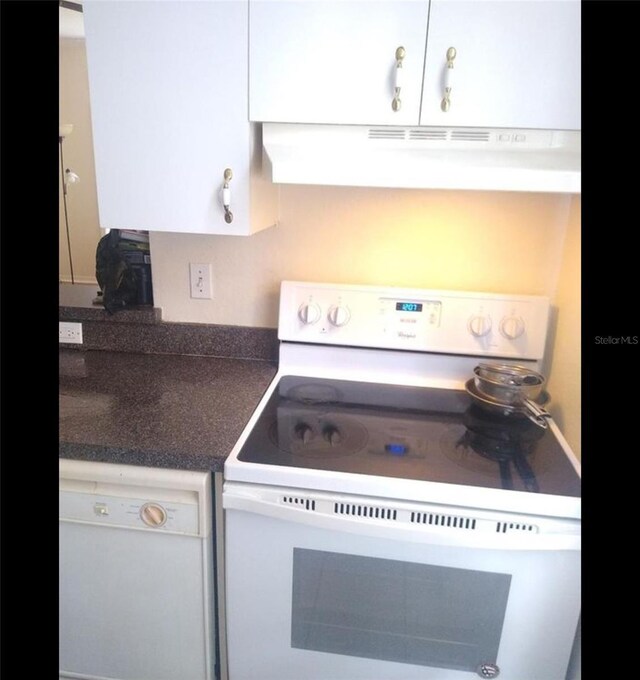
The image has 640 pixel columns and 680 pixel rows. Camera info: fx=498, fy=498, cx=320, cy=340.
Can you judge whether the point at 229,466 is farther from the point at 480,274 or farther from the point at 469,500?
the point at 480,274

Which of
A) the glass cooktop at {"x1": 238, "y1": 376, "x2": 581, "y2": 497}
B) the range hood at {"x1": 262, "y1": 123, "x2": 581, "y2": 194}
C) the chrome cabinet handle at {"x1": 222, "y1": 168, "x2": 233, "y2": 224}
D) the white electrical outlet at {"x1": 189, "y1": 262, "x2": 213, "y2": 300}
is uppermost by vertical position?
the range hood at {"x1": 262, "y1": 123, "x2": 581, "y2": 194}

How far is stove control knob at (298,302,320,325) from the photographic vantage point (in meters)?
1.39

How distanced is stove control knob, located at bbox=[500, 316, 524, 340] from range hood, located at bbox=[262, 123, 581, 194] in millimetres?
419

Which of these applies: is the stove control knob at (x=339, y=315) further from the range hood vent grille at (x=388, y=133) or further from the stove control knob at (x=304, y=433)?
the range hood vent grille at (x=388, y=133)

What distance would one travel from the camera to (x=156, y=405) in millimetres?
1216

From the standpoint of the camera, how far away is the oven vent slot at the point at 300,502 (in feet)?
3.25

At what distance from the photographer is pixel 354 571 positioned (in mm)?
1036

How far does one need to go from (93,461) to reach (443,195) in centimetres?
108

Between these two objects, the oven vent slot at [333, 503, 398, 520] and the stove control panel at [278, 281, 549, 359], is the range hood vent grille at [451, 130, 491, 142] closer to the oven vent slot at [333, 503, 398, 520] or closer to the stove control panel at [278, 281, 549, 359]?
the stove control panel at [278, 281, 549, 359]
